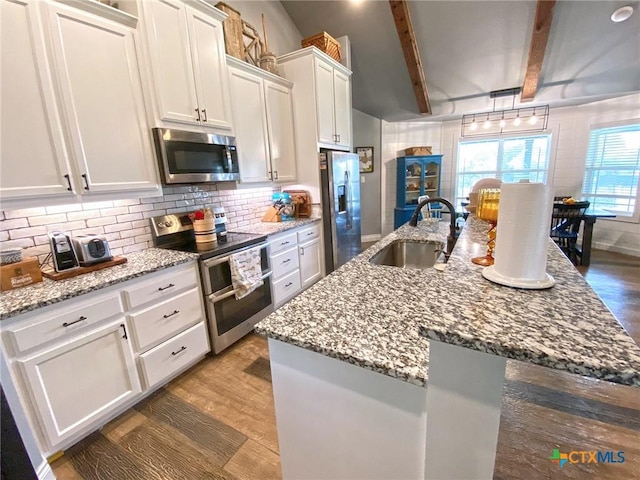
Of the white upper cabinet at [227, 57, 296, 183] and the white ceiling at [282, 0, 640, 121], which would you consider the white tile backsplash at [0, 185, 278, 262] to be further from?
the white ceiling at [282, 0, 640, 121]

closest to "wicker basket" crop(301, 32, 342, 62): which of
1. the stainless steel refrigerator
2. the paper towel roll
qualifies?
the stainless steel refrigerator

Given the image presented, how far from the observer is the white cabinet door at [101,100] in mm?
1483

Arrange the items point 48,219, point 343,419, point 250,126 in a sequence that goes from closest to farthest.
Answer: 1. point 343,419
2. point 48,219
3. point 250,126

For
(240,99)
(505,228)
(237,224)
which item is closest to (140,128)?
(240,99)

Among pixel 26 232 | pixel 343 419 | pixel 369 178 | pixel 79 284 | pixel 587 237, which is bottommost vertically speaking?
pixel 587 237

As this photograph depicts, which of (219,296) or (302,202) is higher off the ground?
(302,202)

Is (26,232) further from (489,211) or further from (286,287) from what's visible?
(489,211)

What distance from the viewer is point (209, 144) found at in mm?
2170

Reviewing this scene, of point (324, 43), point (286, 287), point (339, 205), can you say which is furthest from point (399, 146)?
point (286, 287)

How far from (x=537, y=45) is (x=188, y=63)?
3.74 m

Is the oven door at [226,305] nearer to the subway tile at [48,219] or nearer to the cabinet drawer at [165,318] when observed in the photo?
the cabinet drawer at [165,318]

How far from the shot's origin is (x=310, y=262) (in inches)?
126

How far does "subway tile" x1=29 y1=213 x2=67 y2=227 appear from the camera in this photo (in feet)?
5.30

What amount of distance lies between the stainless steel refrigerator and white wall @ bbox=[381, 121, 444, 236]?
2194 mm
